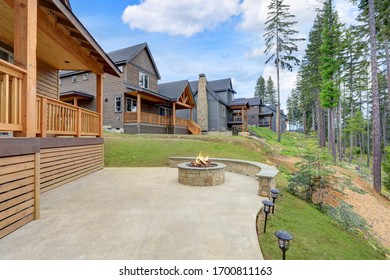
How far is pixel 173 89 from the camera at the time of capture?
72.2 feet

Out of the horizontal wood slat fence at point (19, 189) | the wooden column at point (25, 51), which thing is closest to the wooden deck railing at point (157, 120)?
the horizontal wood slat fence at point (19, 189)

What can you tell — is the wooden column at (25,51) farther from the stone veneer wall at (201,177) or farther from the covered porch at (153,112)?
the covered porch at (153,112)

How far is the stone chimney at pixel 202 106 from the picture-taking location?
2489 cm

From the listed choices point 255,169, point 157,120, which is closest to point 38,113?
point 255,169

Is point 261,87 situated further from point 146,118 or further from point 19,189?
point 19,189

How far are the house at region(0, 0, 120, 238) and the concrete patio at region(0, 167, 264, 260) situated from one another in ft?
1.94

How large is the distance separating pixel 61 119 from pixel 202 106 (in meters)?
19.7

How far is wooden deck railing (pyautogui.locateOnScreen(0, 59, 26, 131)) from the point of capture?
310 cm

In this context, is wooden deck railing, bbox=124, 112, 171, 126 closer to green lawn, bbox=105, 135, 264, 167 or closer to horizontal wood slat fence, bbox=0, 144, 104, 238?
green lawn, bbox=105, 135, 264, 167

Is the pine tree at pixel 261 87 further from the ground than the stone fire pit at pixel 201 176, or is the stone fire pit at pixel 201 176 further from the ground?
the pine tree at pixel 261 87

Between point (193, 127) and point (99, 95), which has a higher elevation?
point (99, 95)

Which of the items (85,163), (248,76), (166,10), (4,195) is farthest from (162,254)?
(248,76)

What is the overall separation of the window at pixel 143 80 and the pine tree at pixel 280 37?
13924mm
